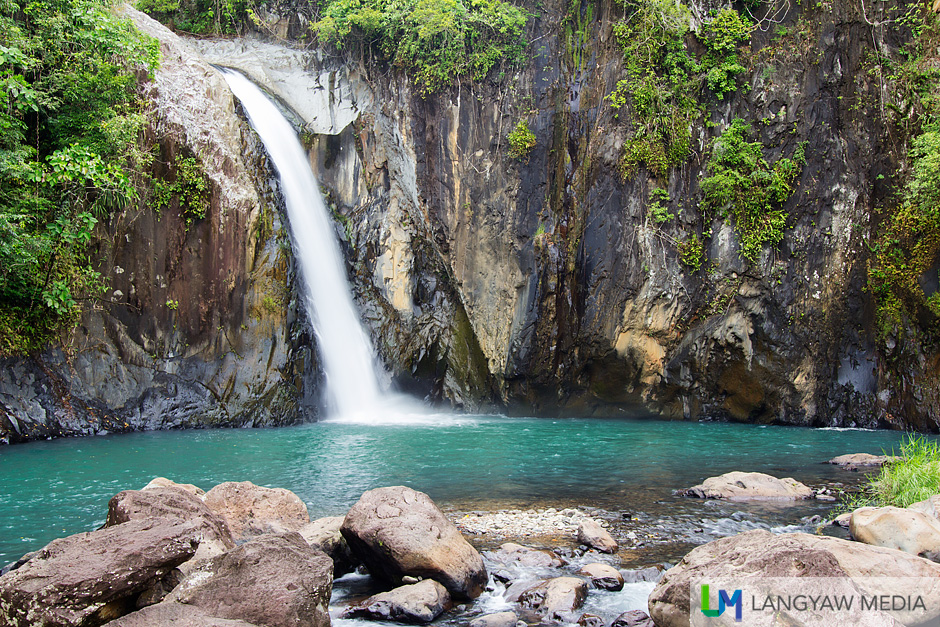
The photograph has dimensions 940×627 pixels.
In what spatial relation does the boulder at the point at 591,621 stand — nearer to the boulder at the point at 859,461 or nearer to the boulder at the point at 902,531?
the boulder at the point at 902,531

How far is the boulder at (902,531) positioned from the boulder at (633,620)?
8.92 feet

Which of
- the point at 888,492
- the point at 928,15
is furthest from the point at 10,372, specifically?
the point at 928,15

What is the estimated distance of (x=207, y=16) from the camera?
824 inches

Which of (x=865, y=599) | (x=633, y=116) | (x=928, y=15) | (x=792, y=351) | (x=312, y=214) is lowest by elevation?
(x=865, y=599)

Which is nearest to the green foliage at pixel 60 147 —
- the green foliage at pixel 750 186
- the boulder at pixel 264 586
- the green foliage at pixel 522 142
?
the green foliage at pixel 522 142

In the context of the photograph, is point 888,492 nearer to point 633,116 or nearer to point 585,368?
point 585,368

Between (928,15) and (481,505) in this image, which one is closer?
(481,505)

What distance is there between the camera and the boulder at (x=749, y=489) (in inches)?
317

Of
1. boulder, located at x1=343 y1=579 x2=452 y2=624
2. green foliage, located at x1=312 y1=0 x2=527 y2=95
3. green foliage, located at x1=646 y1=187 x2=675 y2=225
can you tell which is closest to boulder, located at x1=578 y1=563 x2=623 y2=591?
boulder, located at x1=343 y1=579 x2=452 y2=624

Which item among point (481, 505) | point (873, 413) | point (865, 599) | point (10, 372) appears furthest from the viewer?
point (873, 413)

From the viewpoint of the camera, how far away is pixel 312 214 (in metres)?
17.0

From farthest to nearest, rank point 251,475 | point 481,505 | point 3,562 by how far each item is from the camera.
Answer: point 251,475 → point 481,505 → point 3,562

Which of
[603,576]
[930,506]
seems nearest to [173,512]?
[603,576]

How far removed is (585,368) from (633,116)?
711 cm
